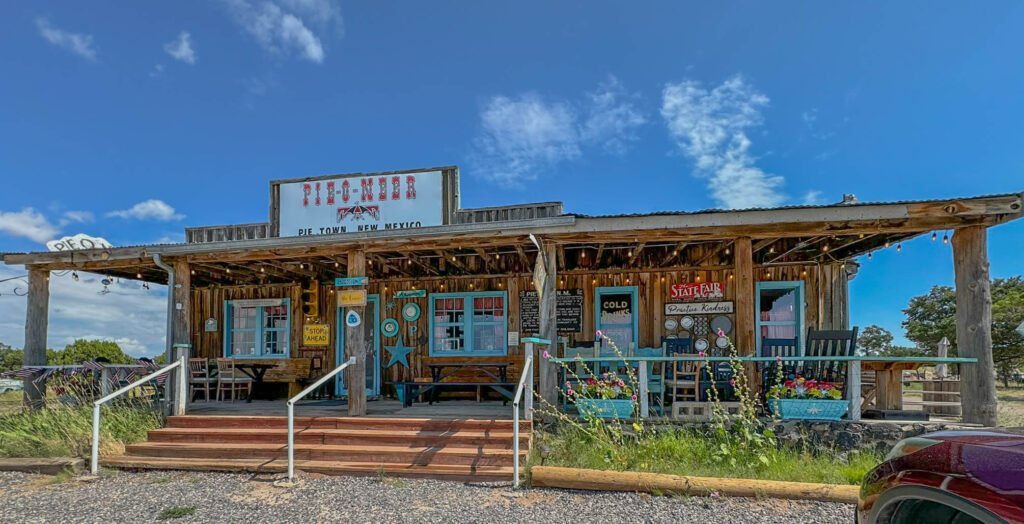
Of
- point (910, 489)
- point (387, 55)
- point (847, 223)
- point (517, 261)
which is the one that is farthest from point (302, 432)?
point (387, 55)

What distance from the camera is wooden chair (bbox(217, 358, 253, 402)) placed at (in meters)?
9.96

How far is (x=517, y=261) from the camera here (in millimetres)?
10125

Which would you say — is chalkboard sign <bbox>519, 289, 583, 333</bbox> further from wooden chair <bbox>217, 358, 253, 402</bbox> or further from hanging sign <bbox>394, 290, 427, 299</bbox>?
wooden chair <bbox>217, 358, 253, 402</bbox>

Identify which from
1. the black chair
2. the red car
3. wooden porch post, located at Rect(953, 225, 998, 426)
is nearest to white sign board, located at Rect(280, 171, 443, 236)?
the black chair

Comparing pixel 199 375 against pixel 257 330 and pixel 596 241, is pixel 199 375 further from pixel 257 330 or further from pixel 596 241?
pixel 596 241

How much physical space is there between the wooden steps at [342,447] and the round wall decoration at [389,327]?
3519 millimetres

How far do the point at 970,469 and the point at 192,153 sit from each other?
1837 cm

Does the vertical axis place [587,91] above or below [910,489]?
above

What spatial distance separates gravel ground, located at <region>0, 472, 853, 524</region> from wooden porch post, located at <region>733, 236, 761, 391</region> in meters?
2.02

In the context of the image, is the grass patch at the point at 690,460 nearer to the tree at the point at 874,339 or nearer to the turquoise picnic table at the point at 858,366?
the turquoise picnic table at the point at 858,366

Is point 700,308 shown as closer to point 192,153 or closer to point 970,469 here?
point 970,469

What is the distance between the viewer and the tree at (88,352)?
1719 cm

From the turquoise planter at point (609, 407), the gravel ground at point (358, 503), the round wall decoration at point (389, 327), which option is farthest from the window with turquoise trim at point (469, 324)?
the gravel ground at point (358, 503)

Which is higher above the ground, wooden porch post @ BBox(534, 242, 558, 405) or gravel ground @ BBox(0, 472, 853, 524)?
wooden porch post @ BBox(534, 242, 558, 405)
